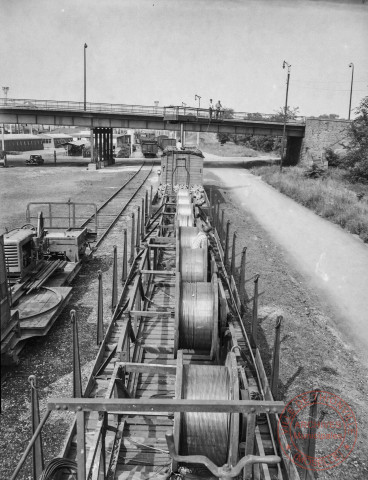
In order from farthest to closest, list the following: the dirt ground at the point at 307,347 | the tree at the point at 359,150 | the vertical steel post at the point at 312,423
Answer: the tree at the point at 359,150 < the dirt ground at the point at 307,347 < the vertical steel post at the point at 312,423

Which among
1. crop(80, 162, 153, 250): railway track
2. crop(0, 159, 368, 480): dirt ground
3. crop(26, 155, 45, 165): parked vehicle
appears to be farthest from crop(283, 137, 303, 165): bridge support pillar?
crop(0, 159, 368, 480): dirt ground

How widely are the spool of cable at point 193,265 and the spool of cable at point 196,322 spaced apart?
6.35 ft

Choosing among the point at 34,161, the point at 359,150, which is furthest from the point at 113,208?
the point at 34,161

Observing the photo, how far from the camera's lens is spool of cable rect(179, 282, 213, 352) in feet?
25.5

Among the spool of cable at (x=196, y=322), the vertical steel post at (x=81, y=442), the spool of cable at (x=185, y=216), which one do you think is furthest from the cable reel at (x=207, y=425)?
the spool of cable at (x=185, y=216)

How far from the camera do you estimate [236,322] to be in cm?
995

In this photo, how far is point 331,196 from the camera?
29938 millimetres

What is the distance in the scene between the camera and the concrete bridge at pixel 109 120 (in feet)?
161

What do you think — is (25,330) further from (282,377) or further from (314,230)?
(314,230)

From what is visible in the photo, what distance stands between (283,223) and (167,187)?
733cm

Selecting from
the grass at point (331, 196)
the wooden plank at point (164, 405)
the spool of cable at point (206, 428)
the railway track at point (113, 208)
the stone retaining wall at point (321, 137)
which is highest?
the stone retaining wall at point (321, 137)

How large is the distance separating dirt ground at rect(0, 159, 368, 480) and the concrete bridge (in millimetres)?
34091

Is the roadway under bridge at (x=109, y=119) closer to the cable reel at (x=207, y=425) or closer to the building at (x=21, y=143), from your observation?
the building at (x=21, y=143)

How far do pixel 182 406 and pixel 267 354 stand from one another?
6.87 meters
